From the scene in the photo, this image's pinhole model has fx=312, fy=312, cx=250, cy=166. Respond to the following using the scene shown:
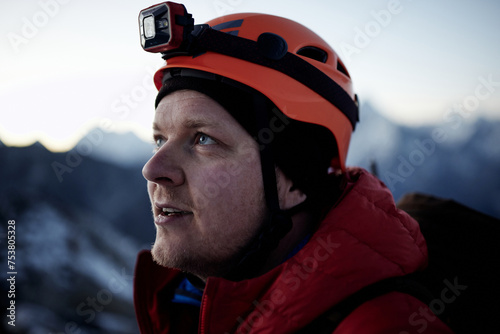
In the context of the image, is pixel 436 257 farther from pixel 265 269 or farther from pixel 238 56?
pixel 238 56

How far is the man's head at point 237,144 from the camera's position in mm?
1819

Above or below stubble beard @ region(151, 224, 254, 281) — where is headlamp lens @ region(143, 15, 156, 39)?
above

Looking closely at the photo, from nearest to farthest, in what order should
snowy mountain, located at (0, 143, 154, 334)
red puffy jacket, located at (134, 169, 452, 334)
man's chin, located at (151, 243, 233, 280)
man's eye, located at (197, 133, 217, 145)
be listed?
red puffy jacket, located at (134, 169, 452, 334) → man's chin, located at (151, 243, 233, 280) → man's eye, located at (197, 133, 217, 145) → snowy mountain, located at (0, 143, 154, 334)

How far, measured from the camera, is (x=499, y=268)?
1.75m

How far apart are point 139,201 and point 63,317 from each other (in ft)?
47.6

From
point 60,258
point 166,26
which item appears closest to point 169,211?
point 166,26

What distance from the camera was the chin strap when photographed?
183 centimetres

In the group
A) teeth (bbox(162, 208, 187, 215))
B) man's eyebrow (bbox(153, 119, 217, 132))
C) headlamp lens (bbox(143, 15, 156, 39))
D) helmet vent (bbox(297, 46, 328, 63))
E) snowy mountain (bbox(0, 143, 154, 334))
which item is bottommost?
snowy mountain (bbox(0, 143, 154, 334))

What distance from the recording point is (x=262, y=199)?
76.8 inches

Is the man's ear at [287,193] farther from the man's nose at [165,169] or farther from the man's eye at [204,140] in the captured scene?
the man's nose at [165,169]

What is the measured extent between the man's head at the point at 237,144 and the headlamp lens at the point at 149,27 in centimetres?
17

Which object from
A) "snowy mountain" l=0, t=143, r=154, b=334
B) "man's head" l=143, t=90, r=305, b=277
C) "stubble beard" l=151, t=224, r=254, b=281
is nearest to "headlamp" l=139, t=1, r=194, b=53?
"man's head" l=143, t=90, r=305, b=277

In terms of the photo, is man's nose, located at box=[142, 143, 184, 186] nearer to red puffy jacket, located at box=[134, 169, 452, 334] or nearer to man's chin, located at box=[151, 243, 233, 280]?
man's chin, located at box=[151, 243, 233, 280]

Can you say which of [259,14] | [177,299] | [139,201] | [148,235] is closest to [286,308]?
[177,299]
